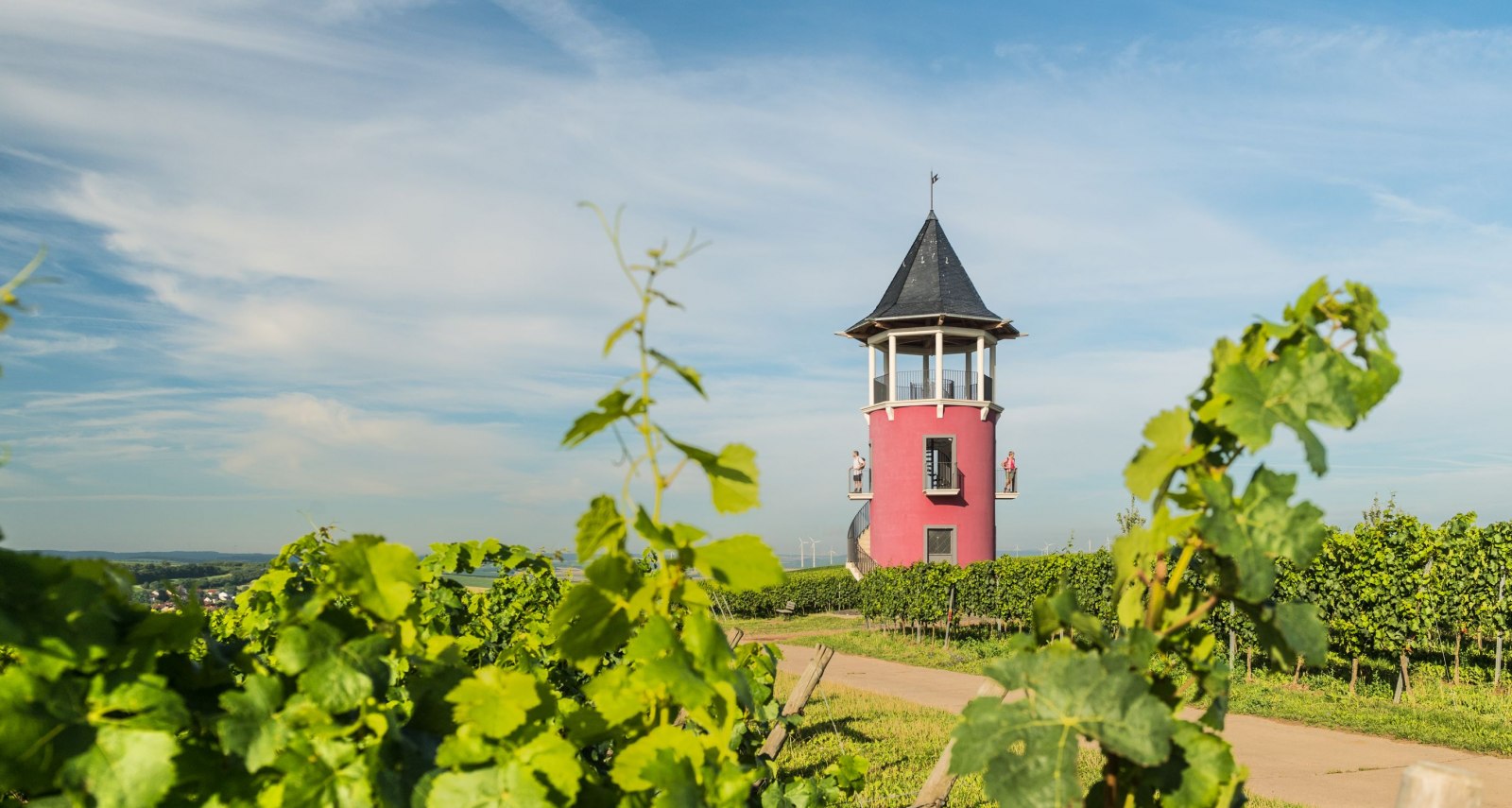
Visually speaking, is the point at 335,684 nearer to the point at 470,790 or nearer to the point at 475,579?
the point at 470,790

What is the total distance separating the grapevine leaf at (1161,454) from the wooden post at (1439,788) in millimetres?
578

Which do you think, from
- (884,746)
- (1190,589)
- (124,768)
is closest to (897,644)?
(884,746)

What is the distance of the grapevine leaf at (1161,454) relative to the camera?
1.15m

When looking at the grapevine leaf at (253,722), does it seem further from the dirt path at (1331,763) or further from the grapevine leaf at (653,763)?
the dirt path at (1331,763)

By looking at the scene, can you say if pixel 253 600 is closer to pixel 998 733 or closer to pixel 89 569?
A: pixel 89 569

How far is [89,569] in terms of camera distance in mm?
1021

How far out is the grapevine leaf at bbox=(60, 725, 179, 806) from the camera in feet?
3.12

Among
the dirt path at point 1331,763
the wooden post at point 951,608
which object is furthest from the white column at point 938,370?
the dirt path at point 1331,763

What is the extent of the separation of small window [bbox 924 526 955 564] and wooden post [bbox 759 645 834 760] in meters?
18.1

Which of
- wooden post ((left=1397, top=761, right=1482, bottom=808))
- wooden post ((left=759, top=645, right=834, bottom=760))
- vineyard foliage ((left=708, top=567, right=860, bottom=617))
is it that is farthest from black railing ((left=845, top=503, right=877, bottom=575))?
wooden post ((left=1397, top=761, right=1482, bottom=808))

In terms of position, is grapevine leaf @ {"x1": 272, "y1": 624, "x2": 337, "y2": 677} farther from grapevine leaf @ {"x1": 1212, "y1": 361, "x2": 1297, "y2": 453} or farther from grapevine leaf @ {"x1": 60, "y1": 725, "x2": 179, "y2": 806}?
grapevine leaf @ {"x1": 1212, "y1": 361, "x2": 1297, "y2": 453}

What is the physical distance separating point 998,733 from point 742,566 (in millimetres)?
359

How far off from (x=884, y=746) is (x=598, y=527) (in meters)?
7.76

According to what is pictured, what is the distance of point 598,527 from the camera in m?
1.07
